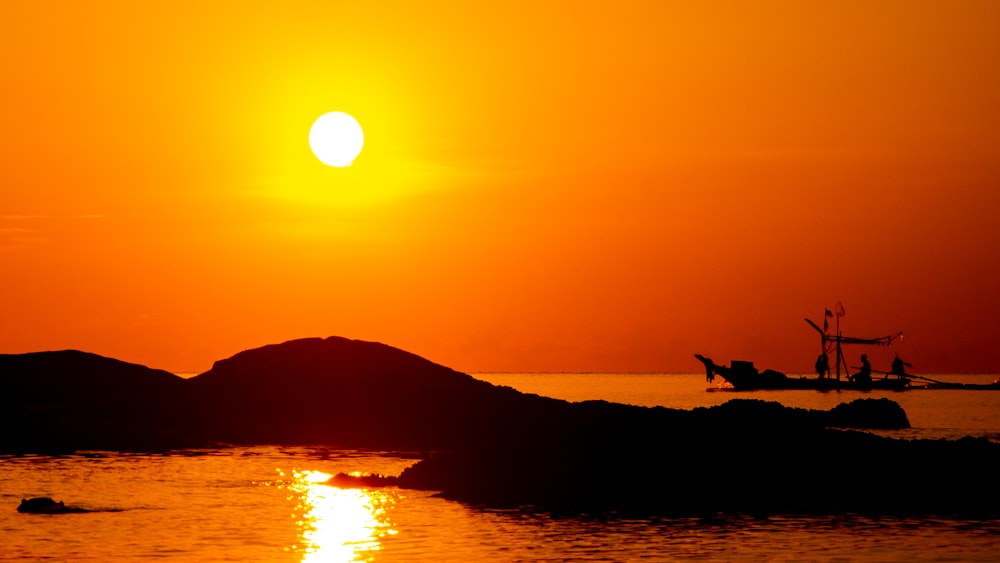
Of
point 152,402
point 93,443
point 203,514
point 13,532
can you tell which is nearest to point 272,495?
point 203,514

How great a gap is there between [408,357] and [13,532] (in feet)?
193

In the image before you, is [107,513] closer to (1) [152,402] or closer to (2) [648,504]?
(2) [648,504]

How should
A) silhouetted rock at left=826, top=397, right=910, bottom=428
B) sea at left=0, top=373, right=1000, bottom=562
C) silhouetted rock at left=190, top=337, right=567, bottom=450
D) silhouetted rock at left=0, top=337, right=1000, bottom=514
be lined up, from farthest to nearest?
silhouetted rock at left=826, top=397, right=910, bottom=428 < silhouetted rock at left=190, top=337, right=567, bottom=450 < silhouetted rock at left=0, top=337, right=1000, bottom=514 < sea at left=0, top=373, right=1000, bottom=562

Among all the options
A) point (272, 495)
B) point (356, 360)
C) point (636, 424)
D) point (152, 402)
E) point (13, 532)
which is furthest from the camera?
point (356, 360)

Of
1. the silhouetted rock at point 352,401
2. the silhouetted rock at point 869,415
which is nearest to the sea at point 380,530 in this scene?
the silhouetted rock at point 352,401

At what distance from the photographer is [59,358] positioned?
9794cm

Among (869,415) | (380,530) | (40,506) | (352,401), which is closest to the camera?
(380,530)

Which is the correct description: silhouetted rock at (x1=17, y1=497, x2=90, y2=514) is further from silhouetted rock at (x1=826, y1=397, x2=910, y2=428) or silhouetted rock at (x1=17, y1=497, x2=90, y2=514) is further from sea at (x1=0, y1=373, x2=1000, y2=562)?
silhouetted rock at (x1=826, y1=397, x2=910, y2=428)

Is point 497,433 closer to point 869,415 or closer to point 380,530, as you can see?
point 869,415

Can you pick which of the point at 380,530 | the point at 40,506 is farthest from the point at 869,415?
the point at 40,506

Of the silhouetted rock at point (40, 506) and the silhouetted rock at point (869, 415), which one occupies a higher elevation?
the silhouetted rock at point (869, 415)

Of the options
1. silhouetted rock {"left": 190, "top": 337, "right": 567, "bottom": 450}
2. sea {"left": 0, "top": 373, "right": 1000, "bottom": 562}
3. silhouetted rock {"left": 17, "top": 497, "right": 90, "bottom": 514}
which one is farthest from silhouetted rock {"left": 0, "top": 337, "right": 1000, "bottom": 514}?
silhouetted rock {"left": 17, "top": 497, "right": 90, "bottom": 514}

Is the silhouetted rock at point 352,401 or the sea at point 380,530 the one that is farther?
the silhouetted rock at point 352,401

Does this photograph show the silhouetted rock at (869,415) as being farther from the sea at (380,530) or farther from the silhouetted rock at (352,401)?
the sea at (380,530)
